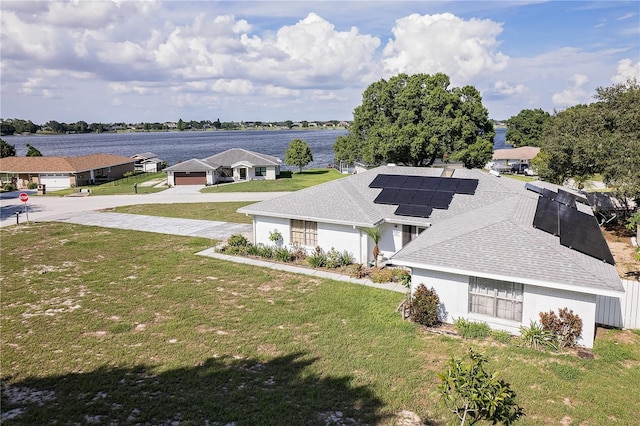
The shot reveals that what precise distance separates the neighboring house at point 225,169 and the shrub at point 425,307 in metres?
45.9

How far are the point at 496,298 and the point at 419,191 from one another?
967 centimetres

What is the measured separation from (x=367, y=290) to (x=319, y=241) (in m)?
4.89

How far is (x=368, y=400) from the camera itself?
10.3 m

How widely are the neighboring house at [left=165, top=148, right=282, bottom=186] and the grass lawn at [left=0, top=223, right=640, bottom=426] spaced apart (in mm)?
37576

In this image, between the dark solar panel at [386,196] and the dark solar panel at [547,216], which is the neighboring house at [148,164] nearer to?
the dark solar panel at [386,196]

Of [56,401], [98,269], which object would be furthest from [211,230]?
[56,401]

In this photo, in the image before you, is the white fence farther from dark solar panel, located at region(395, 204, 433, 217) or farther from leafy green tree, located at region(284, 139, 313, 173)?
leafy green tree, located at region(284, 139, 313, 173)

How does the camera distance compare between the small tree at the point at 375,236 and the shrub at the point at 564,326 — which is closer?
the shrub at the point at 564,326

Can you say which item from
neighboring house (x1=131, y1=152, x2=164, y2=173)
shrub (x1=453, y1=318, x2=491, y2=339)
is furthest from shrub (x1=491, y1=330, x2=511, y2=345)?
neighboring house (x1=131, y1=152, x2=164, y2=173)

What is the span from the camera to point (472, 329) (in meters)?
14.0

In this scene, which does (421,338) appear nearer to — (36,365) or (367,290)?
(367,290)

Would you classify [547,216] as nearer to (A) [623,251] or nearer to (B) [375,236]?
(B) [375,236]

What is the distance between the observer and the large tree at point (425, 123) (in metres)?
45.8

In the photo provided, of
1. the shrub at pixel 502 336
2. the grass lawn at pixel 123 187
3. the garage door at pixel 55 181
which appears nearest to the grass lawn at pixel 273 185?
the grass lawn at pixel 123 187
